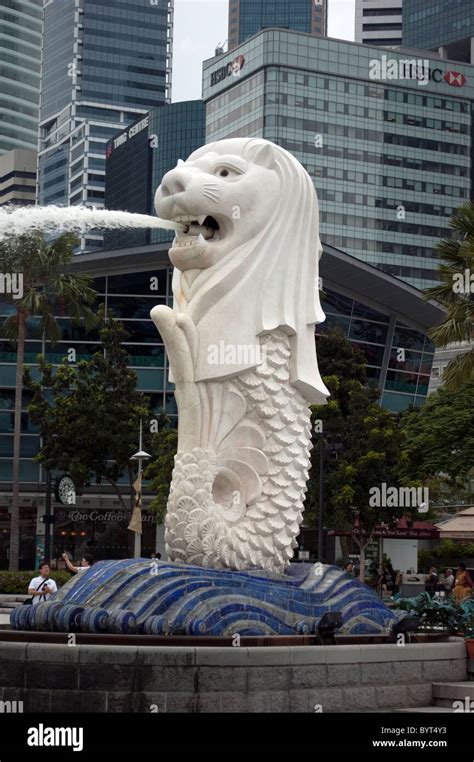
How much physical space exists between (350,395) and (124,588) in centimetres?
2344

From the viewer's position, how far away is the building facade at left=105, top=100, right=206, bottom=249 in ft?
439

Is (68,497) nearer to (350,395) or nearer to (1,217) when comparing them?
(350,395)

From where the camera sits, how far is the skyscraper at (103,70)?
174m

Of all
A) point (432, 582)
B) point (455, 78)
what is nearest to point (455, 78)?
point (455, 78)

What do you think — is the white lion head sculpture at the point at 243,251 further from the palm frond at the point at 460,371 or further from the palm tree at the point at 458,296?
the palm frond at the point at 460,371

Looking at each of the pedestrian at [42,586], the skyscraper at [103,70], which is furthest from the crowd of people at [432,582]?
the skyscraper at [103,70]

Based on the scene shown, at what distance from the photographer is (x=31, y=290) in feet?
121

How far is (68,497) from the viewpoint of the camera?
117 feet

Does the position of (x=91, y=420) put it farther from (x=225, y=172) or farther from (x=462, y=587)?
(x=225, y=172)

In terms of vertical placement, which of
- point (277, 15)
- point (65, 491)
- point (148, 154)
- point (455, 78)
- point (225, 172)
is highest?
point (277, 15)

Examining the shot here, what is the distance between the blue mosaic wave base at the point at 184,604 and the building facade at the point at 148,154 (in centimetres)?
11422

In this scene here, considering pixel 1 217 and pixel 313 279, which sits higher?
pixel 1 217

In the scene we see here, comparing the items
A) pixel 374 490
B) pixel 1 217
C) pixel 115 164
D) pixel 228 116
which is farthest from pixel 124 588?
pixel 115 164

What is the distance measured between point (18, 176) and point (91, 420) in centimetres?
14231
